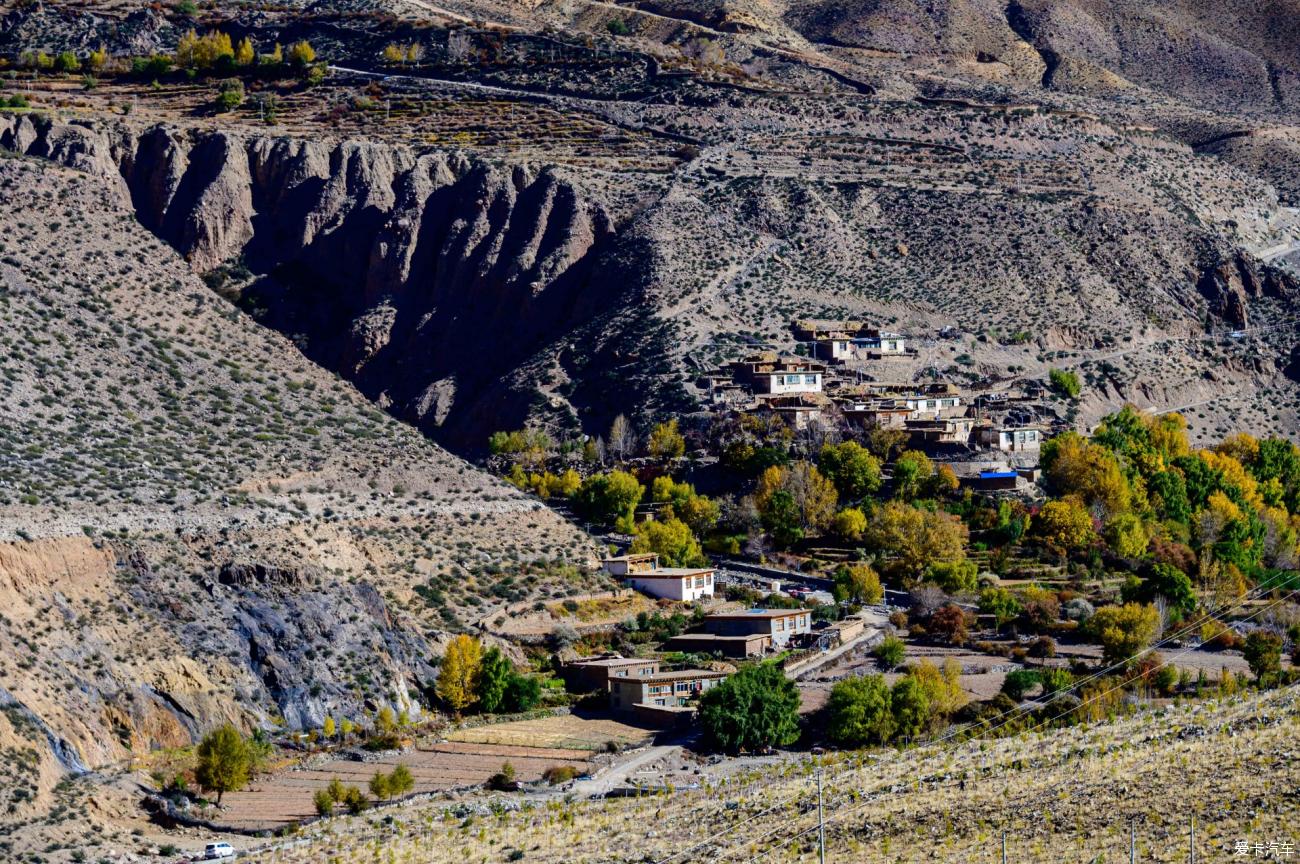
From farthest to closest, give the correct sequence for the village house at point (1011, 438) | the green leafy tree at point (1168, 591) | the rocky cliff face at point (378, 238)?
the rocky cliff face at point (378, 238) < the village house at point (1011, 438) < the green leafy tree at point (1168, 591)

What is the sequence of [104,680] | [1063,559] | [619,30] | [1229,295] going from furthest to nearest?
[619,30] → [1229,295] → [1063,559] → [104,680]

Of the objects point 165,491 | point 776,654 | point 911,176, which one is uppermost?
point 911,176

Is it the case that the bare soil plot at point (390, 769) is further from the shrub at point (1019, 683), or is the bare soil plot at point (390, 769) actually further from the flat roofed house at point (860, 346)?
the flat roofed house at point (860, 346)

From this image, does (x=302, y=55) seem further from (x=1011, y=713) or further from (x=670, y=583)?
(x=1011, y=713)

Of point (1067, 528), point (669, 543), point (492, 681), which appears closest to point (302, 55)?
point (669, 543)

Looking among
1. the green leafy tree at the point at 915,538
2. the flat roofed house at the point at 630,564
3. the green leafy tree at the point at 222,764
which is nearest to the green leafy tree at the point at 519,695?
the green leafy tree at the point at 222,764

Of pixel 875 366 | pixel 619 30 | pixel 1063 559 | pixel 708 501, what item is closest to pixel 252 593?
pixel 708 501

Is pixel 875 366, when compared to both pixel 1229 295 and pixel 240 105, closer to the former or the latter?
pixel 1229 295
